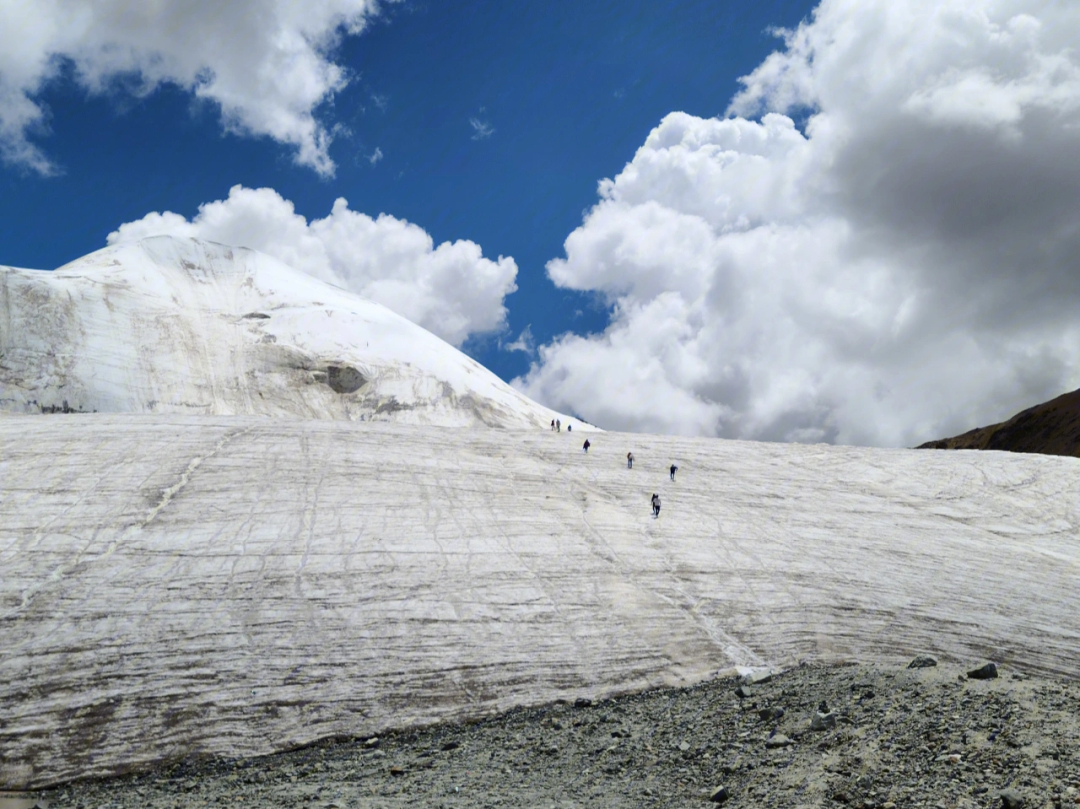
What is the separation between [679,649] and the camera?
22.8 metres

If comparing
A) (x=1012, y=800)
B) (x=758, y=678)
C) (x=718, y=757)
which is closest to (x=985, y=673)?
(x=1012, y=800)

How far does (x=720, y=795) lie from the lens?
39.7 feet

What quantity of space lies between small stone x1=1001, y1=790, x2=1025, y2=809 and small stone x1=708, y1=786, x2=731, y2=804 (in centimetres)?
416

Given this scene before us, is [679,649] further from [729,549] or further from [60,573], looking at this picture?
[60,573]

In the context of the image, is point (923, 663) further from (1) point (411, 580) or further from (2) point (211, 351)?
(2) point (211, 351)

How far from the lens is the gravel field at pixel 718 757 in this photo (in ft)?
35.9

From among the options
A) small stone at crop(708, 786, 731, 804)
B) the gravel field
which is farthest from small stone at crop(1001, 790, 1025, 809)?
small stone at crop(708, 786, 731, 804)

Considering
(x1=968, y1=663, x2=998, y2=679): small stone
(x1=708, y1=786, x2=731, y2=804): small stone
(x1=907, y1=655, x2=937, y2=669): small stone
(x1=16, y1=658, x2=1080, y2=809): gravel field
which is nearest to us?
(x1=16, y1=658, x2=1080, y2=809): gravel field

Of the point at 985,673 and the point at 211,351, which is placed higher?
the point at 211,351

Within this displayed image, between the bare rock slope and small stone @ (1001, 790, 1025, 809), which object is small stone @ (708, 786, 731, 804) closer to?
small stone @ (1001, 790, 1025, 809)

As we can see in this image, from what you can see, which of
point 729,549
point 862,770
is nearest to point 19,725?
point 862,770

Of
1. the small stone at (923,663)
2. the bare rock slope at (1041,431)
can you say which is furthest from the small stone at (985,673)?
the bare rock slope at (1041,431)

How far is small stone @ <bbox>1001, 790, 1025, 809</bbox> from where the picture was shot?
961 cm

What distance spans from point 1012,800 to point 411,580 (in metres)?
19.0
